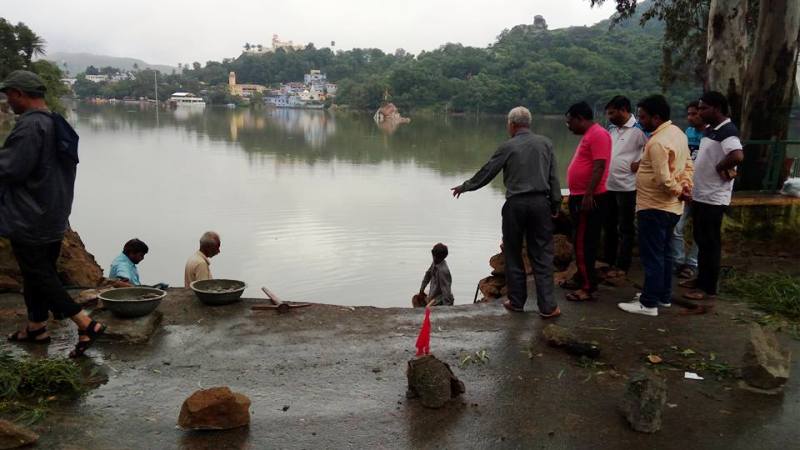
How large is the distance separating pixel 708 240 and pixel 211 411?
4141 mm

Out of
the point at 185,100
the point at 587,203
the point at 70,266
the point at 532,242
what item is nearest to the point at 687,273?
the point at 587,203

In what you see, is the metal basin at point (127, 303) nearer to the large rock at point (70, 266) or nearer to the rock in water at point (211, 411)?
the large rock at point (70, 266)

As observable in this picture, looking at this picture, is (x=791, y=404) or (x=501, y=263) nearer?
(x=791, y=404)

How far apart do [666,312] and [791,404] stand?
151 cm

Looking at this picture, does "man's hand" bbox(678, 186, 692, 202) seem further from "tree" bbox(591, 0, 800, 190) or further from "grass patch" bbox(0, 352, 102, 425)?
"grass patch" bbox(0, 352, 102, 425)

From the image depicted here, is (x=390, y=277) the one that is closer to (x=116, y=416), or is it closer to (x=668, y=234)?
(x=668, y=234)

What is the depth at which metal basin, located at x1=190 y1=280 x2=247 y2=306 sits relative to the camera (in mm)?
4758

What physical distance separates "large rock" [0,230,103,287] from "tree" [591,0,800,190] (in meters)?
7.31

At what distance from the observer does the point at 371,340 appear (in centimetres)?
421

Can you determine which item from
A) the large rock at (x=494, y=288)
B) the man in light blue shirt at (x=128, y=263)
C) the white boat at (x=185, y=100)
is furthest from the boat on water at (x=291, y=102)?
the man in light blue shirt at (x=128, y=263)

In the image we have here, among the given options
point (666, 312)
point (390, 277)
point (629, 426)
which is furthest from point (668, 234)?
point (390, 277)

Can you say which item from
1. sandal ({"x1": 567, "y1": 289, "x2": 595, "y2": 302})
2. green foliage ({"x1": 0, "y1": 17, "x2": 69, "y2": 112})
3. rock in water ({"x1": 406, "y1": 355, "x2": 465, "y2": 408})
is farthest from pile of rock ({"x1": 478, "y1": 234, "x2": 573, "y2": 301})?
green foliage ({"x1": 0, "y1": 17, "x2": 69, "y2": 112})

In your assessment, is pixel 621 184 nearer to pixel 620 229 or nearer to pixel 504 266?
pixel 620 229

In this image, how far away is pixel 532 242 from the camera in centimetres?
470
